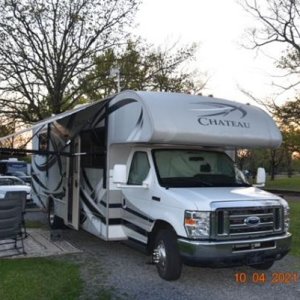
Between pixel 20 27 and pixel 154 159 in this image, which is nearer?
pixel 154 159

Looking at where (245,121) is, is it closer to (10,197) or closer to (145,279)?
(145,279)

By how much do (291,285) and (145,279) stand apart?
85.1 inches

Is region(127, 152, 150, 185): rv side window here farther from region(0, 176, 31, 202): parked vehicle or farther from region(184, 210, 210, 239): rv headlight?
region(0, 176, 31, 202): parked vehicle

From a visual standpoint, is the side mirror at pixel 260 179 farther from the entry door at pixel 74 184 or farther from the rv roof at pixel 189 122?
the entry door at pixel 74 184

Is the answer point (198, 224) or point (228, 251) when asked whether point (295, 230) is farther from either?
point (198, 224)

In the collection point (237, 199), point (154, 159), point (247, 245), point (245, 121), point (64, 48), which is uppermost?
point (64, 48)

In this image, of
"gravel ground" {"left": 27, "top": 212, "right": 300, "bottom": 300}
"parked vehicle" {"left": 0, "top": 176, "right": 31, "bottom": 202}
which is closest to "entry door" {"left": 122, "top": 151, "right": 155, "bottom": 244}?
"gravel ground" {"left": 27, "top": 212, "right": 300, "bottom": 300}

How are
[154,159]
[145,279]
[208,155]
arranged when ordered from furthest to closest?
[208,155] < [154,159] < [145,279]

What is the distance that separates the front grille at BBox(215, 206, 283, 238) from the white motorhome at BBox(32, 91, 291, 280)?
1 cm

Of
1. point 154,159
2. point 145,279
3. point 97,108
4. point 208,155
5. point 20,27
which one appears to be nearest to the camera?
point 145,279

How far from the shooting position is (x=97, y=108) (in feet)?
30.6

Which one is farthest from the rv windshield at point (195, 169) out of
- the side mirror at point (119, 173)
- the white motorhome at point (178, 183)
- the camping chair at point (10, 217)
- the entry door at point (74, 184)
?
the entry door at point (74, 184)

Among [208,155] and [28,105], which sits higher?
[28,105]

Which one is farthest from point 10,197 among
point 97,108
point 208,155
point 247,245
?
point 247,245
